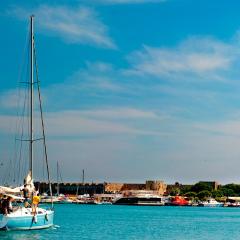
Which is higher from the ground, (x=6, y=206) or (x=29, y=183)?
(x=29, y=183)

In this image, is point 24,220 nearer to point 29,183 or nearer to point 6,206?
point 6,206

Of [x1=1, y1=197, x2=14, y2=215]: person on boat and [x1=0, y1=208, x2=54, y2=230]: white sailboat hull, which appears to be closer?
[x1=1, y1=197, x2=14, y2=215]: person on boat

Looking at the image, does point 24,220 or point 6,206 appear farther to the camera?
point 24,220

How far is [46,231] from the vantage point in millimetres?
49344

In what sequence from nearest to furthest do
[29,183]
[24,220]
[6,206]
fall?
[6,206]
[24,220]
[29,183]

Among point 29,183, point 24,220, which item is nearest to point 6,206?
point 24,220

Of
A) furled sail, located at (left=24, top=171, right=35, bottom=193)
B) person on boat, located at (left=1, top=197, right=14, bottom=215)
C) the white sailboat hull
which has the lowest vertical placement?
the white sailboat hull

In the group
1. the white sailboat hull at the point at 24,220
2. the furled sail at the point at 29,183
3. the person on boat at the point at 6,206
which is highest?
the furled sail at the point at 29,183

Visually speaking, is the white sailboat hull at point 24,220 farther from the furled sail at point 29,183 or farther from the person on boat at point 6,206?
the furled sail at point 29,183

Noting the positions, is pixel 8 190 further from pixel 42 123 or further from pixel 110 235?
pixel 110 235

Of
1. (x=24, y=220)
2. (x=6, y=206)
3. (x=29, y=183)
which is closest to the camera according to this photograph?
(x=6, y=206)

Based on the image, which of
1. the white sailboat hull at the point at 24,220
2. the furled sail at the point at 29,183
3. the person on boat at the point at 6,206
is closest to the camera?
the person on boat at the point at 6,206

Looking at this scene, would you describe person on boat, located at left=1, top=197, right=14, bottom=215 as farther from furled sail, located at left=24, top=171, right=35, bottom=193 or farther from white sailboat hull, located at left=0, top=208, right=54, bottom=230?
furled sail, located at left=24, top=171, right=35, bottom=193

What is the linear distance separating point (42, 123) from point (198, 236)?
1608 centimetres
